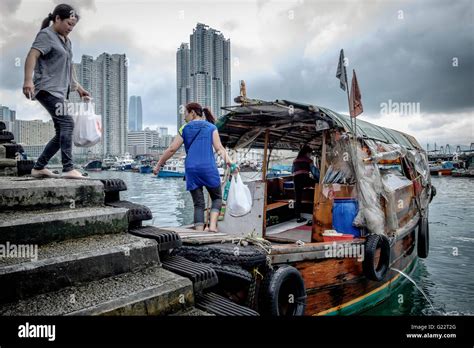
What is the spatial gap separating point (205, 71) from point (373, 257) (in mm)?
14493

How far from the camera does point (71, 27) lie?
3.59 meters

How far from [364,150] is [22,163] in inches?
215

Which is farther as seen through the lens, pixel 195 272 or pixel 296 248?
pixel 296 248

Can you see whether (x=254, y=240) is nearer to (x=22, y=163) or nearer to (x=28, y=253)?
(x=28, y=253)

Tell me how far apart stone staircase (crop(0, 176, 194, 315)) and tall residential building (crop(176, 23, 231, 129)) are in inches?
514

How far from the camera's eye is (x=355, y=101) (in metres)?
5.54

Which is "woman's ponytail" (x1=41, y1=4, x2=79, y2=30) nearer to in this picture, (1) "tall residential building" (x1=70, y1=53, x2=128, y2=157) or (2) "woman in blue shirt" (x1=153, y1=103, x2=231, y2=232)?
(2) "woman in blue shirt" (x1=153, y1=103, x2=231, y2=232)

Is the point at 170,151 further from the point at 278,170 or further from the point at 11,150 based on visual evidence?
the point at 278,170

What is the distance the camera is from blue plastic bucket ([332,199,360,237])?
17.1 ft

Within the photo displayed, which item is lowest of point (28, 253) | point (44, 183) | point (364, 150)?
point (28, 253)

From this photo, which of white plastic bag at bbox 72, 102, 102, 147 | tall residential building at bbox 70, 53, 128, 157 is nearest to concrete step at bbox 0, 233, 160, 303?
white plastic bag at bbox 72, 102, 102, 147

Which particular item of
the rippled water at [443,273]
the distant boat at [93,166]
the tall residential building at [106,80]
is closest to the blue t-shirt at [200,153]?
the rippled water at [443,273]

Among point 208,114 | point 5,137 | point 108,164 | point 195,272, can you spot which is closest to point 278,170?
point 208,114

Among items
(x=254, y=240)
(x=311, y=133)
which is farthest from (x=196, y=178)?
(x=311, y=133)
